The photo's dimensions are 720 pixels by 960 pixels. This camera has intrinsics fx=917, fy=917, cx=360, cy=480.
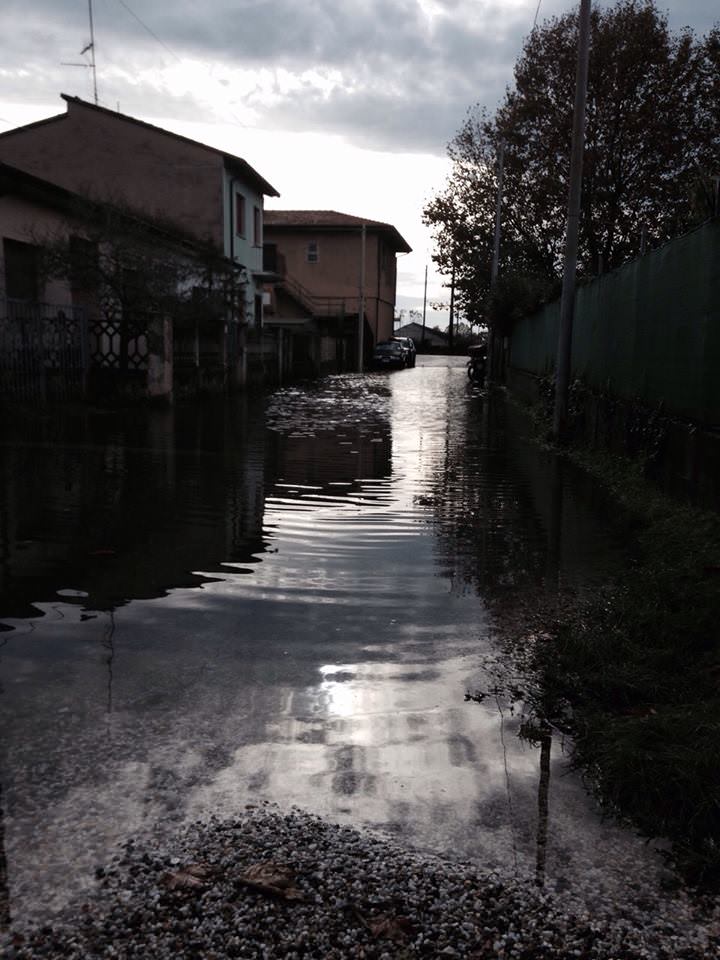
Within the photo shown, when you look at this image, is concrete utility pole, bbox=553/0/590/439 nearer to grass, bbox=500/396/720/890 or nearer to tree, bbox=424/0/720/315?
grass, bbox=500/396/720/890

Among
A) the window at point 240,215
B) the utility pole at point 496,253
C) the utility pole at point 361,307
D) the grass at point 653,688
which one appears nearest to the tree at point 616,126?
the utility pole at point 496,253

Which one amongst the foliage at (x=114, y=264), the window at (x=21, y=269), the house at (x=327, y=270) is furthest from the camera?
the house at (x=327, y=270)

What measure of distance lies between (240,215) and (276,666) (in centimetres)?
3448

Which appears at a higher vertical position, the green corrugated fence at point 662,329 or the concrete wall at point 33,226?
the concrete wall at point 33,226

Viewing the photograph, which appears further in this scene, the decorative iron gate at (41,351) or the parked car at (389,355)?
the parked car at (389,355)

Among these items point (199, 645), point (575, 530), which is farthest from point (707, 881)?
point (575, 530)

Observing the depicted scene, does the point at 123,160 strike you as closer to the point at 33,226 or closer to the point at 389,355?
the point at 33,226

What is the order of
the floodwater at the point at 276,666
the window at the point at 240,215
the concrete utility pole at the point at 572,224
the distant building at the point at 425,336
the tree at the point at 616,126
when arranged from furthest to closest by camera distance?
the distant building at the point at 425,336 < the window at the point at 240,215 < the tree at the point at 616,126 < the concrete utility pole at the point at 572,224 < the floodwater at the point at 276,666

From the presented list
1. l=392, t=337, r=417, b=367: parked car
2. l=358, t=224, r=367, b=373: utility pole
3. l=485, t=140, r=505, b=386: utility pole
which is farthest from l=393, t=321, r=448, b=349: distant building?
l=485, t=140, r=505, b=386: utility pole

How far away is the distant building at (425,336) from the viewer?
9849 cm

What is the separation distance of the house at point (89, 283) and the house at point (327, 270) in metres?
30.4

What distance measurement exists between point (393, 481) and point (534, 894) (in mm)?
7874

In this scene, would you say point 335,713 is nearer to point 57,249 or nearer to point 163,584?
point 163,584

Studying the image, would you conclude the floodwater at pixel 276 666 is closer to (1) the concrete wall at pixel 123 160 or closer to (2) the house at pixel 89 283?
(2) the house at pixel 89 283
